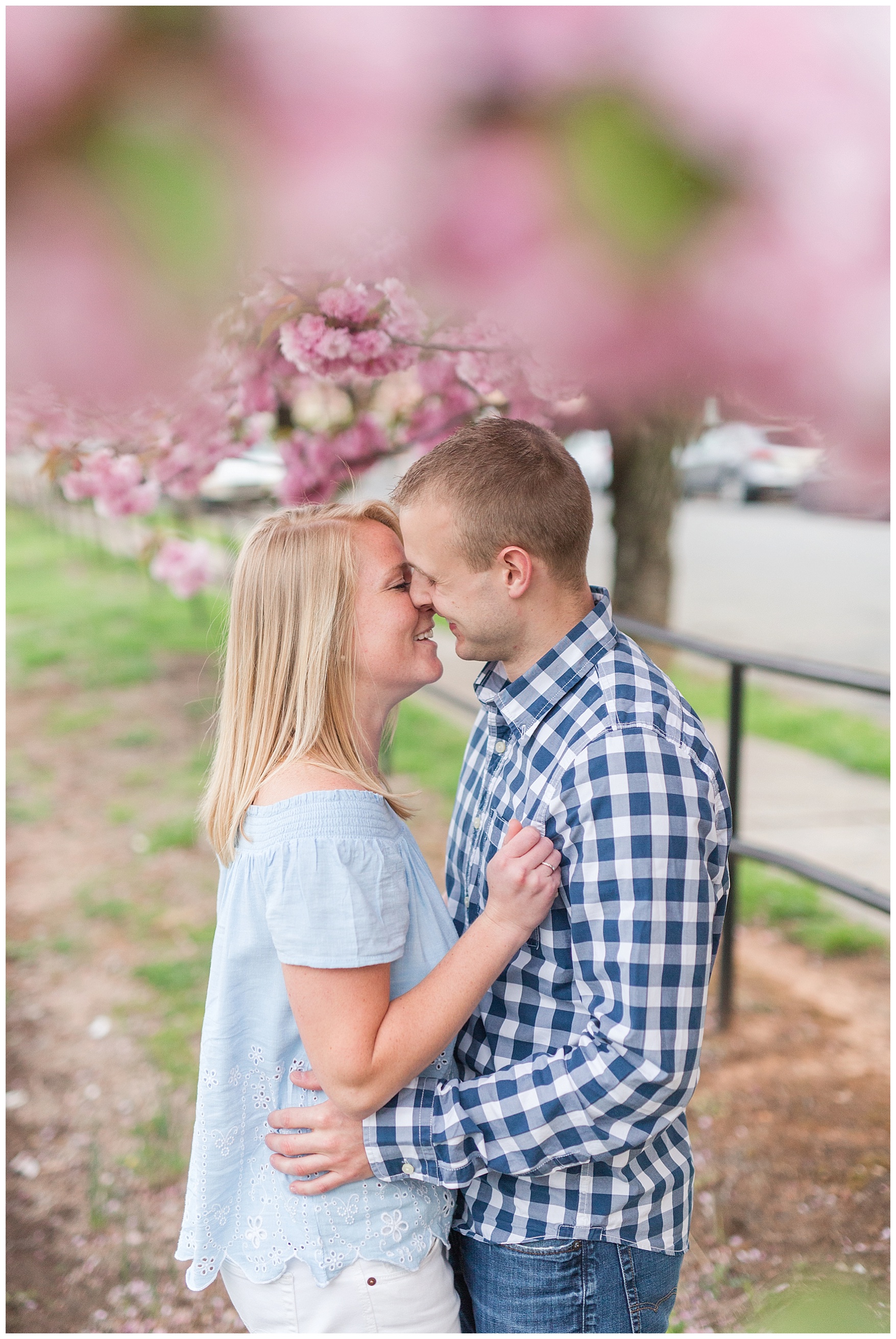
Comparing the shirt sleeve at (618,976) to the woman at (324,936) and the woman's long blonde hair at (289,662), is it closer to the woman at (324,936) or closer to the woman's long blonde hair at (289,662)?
the woman at (324,936)

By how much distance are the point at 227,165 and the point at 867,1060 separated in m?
4.04

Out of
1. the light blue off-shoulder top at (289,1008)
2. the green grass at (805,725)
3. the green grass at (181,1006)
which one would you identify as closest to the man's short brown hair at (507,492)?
the light blue off-shoulder top at (289,1008)

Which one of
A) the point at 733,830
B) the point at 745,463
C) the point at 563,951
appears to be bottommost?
the point at 733,830

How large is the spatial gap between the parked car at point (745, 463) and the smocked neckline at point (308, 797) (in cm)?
66

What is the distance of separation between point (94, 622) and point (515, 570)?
1191 centimetres

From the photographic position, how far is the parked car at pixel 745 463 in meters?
1.02

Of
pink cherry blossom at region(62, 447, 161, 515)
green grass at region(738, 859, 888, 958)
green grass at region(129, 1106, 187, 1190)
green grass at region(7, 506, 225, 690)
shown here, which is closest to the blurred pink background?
pink cherry blossom at region(62, 447, 161, 515)

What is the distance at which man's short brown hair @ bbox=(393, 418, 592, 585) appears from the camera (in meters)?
1.44

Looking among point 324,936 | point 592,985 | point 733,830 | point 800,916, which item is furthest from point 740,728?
point 324,936

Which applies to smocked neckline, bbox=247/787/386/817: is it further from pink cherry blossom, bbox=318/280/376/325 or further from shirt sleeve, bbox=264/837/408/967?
pink cherry blossom, bbox=318/280/376/325

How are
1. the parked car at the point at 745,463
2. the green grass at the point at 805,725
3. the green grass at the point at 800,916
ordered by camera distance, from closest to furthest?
the parked car at the point at 745,463 → the green grass at the point at 800,916 → the green grass at the point at 805,725

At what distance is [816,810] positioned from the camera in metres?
5.70

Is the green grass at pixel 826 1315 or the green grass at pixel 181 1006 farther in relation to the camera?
the green grass at pixel 181 1006

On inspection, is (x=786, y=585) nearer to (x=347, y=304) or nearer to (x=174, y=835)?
(x=174, y=835)
